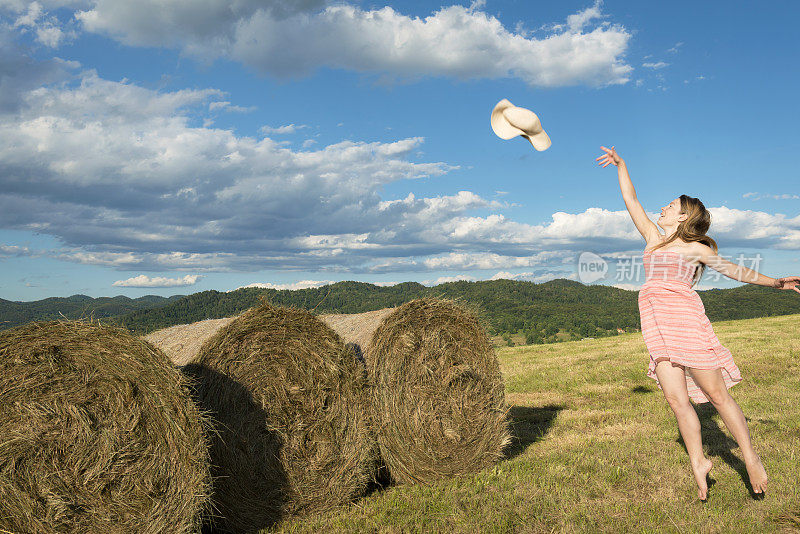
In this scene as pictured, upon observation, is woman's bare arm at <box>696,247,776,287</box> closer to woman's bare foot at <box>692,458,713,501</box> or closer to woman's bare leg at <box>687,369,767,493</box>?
woman's bare leg at <box>687,369,767,493</box>

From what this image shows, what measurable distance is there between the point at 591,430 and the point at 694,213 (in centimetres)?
404

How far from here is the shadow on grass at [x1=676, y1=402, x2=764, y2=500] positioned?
226 inches

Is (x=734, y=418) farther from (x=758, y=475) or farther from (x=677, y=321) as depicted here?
(x=677, y=321)

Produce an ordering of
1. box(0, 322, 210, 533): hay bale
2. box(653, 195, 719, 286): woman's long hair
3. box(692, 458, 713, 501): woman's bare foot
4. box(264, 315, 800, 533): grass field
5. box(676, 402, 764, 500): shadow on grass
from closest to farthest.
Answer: box(0, 322, 210, 533): hay bale, box(264, 315, 800, 533): grass field, box(692, 458, 713, 501): woman's bare foot, box(653, 195, 719, 286): woman's long hair, box(676, 402, 764, 500): shadow on grass

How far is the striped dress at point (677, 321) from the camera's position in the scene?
503 centimetres

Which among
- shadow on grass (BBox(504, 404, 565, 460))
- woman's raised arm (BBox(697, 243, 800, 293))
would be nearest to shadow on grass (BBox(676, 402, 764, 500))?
shadow on grass (BBox(504, 404, 565, 460))

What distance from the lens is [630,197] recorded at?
557 centimetres

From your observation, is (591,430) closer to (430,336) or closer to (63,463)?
(430,336)

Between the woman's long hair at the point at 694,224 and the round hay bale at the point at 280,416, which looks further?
the woman's long hair at the point at 694,224

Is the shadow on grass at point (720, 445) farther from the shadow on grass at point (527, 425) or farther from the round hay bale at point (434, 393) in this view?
the round hay bale at point (434, 393)

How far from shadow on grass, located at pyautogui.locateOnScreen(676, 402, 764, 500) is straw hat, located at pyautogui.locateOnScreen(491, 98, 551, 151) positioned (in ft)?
13.9

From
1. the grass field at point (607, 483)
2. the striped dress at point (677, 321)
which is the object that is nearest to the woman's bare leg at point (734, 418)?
the striped dress at point (677, 321)

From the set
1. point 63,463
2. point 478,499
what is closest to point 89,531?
point 63,463

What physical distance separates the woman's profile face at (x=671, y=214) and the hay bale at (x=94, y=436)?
4896 millimetres
